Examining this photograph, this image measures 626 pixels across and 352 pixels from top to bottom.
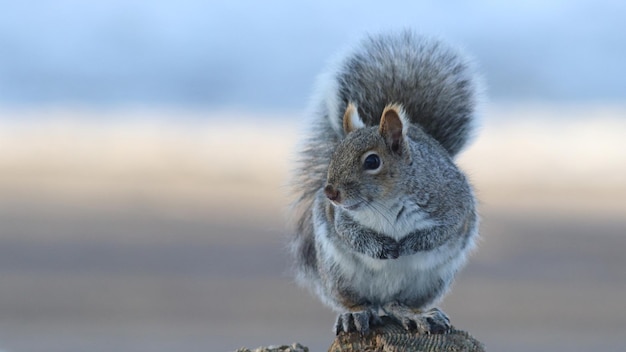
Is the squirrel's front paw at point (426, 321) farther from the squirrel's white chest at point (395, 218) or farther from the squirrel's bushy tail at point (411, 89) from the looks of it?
the squirrel's bushy tail at point (411, 89)

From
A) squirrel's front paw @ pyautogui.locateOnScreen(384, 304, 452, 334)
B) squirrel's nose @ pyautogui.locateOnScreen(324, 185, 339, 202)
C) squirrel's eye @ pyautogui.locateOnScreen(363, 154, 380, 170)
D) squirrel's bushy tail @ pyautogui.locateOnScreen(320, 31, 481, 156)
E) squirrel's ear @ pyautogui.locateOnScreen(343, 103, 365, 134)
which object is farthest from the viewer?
squirrel's bushy tail @ pyautogui.locateOnScreen(320, 31, 481, 156)

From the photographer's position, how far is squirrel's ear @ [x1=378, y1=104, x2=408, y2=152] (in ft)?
10.1

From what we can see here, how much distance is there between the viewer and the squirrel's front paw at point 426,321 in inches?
111

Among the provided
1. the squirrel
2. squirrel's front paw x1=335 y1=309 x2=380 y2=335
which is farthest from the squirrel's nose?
squirrel's front paw x1=335 y1=309 x2=380 y2=335

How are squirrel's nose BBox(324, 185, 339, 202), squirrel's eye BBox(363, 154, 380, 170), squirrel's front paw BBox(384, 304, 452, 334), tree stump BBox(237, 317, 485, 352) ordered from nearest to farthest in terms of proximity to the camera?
tree stump BBox(237, 317, 485, 352) < squirrel's front paw BBox(384, 304, 452, 334) < squirrel's nose BBox(324, 185, 339, 202) < squirrel's eye BBox(363, 154, 380, 170)

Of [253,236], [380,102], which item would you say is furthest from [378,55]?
[253,236]

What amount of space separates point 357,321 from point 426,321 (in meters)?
0.15

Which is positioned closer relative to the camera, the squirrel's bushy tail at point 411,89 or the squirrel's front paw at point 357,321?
the squirrel's front paw at point 357,321

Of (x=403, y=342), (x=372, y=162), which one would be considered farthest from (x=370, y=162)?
(x=403, y=342)

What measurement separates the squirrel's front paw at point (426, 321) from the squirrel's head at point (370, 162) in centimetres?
28

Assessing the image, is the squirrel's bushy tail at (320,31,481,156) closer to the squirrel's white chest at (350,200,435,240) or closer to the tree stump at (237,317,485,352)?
the squirrel's white chest at (350,200,435,240)

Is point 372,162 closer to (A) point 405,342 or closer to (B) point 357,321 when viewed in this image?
(B) point 357,321

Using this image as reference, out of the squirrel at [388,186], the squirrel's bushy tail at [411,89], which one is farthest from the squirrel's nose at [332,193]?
the squirrel's bushy tail at [411,89]

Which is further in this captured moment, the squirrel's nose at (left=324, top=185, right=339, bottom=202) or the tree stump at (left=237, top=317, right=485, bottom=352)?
the squirrel's nose at (left=324, top=185, right=339, bottom=202)
